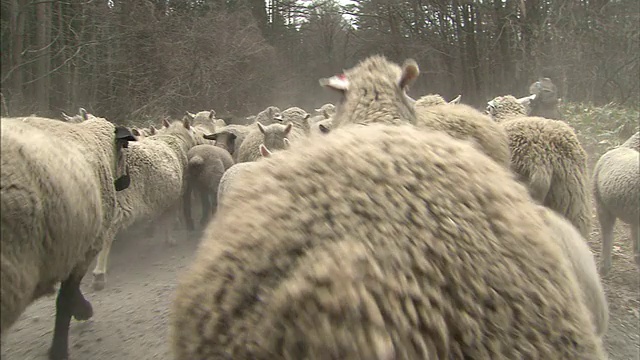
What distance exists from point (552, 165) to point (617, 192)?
2228 millimetres

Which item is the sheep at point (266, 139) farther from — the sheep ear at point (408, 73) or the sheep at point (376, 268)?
the sheep at point (376, 268)

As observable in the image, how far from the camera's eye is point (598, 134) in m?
8.79

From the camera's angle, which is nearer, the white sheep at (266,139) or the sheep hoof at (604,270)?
the sheep hoof at (604,270)

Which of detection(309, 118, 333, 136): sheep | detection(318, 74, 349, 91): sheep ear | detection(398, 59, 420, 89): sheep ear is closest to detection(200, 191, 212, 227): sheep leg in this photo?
detection(309, 118, 333, 136): sheep

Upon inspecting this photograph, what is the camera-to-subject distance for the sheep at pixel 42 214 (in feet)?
6.45

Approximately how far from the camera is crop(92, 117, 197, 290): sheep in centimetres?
560

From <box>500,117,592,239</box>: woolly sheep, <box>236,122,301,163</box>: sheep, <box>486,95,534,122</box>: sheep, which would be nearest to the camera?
<box>500,117,592,239</box>: woolly sheep

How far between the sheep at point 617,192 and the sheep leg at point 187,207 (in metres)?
6.82

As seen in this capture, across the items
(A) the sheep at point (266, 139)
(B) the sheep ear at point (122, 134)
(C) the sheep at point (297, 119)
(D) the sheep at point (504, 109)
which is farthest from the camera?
(C) the sheep at point (297, 119)

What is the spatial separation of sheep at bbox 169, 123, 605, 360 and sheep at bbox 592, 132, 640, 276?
5264 millimetres

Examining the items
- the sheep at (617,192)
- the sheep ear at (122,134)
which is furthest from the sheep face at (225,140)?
the sheep at (617,192)

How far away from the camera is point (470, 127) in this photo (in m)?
3.50

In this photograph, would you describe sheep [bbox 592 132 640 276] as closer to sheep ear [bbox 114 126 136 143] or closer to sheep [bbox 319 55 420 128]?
sheep [bbox 319 55 420 128]

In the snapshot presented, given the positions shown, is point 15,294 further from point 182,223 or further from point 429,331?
point 182,223
